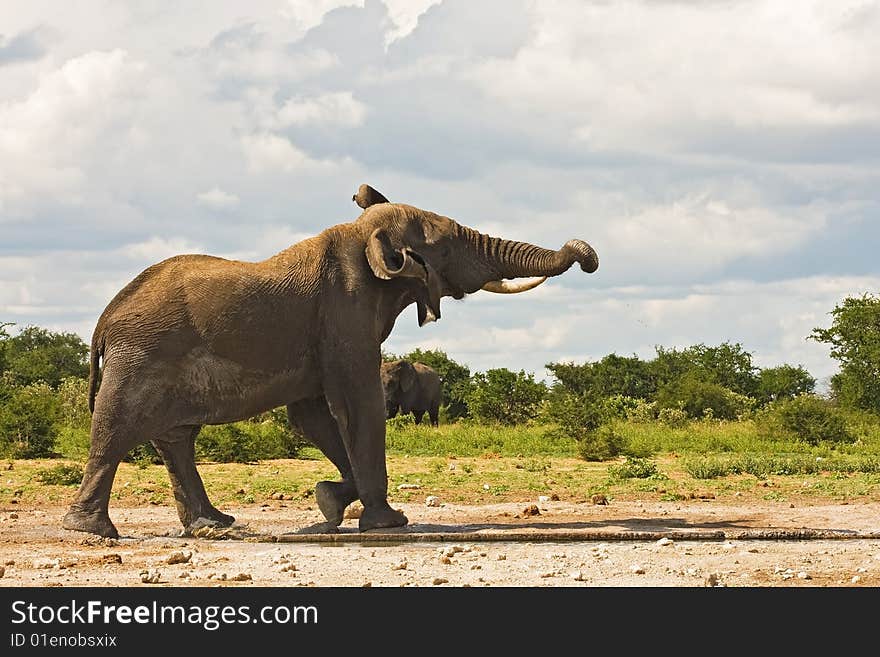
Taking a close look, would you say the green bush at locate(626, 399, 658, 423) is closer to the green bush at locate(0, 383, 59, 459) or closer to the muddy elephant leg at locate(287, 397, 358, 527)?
the green bush at locate(0, 383, 59, 459)

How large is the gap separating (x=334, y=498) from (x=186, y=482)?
5.07 ft

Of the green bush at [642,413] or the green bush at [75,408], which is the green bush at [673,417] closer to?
the green bush at [642,413]

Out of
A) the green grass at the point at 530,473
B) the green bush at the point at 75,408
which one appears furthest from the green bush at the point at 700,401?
the green bush at the point at 75,408

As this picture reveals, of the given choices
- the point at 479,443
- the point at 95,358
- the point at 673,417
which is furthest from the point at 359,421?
the point at 673,417

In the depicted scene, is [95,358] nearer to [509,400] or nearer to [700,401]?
[509,400]

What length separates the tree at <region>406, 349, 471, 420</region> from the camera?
4962 cm

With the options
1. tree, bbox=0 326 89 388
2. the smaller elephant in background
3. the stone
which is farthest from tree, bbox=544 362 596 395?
the stone

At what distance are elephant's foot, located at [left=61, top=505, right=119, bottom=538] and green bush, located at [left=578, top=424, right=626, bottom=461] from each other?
12730 mm

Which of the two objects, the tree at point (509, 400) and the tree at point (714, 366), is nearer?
the tree at point (509, 400)

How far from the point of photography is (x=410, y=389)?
41.0 meters

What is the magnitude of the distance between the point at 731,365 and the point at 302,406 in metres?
42.2

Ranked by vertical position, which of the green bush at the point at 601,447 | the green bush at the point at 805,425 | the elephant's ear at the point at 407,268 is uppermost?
the elephant's ear at the point at 407,268

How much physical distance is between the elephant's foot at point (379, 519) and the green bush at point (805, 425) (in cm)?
1661

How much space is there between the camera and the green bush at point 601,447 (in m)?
24.2
